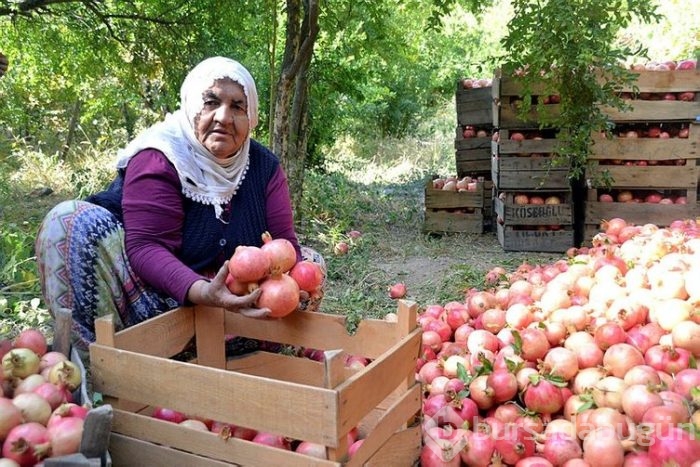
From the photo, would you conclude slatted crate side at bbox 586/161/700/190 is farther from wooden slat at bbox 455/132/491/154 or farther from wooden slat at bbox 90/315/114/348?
wooden slat at bbox 90/315/114/348

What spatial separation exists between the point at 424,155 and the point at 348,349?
11.8 meters

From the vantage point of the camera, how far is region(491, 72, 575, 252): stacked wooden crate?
5746 millimetres

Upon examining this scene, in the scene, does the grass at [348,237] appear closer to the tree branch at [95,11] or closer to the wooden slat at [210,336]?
the wooden slat at [210,336]

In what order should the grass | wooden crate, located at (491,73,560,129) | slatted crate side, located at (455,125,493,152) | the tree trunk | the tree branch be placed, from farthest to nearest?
1. slatted crate side, located at (455,125,493,152)
2. wooden crate, located at (491,73,560,129)
3. the tree trunk
4. the tree branch
5. the grass

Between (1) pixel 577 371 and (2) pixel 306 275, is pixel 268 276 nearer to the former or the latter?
(2) pixel 306 275

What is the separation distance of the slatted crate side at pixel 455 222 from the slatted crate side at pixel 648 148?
1.38 metres

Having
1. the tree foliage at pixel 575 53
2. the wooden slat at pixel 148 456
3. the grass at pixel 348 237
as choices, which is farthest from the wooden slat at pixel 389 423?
the tree foliage at pixel 575 53

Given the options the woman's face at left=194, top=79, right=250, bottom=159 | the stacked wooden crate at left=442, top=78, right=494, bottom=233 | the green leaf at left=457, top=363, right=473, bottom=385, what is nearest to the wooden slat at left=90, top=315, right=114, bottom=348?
the woman's face at left=194, top=79, right=250, bottom=159

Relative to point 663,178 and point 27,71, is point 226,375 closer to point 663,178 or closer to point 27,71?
point 663,178

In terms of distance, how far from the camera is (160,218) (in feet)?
7.48

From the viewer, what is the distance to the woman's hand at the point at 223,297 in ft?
6.08

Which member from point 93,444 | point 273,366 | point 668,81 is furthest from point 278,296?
point 668,81

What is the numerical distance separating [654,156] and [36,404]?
17.5 ft

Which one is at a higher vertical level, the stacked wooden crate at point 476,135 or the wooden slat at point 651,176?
the stacked wooden crate at point 476,135
